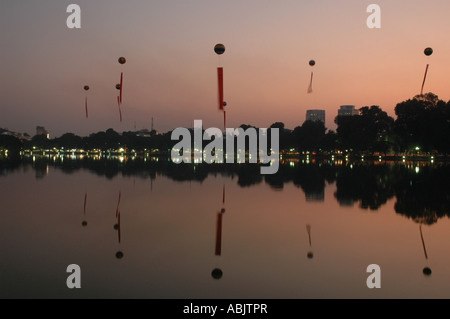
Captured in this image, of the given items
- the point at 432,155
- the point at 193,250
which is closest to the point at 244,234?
the point at 193,250

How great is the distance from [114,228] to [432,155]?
4022 inches

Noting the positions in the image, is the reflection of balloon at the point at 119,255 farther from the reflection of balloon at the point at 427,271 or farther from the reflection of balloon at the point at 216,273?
the reflection of balloon at the point at 427,271

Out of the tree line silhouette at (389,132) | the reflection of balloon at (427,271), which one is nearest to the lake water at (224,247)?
the reflection of balloon at (427,271)

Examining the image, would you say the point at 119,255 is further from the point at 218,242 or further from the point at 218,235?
the point at 218,235

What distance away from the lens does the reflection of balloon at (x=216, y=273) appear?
794cm

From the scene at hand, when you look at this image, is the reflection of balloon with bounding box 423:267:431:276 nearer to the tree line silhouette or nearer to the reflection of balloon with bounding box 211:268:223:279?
the reflection of balloon with bounding box 211:268:223:279

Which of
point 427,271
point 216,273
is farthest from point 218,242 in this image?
point 427,271

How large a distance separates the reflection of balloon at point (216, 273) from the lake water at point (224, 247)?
24mm

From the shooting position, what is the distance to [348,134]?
355 ft

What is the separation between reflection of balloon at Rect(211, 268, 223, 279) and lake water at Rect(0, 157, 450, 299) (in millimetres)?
24

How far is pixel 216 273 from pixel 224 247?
2130mm
